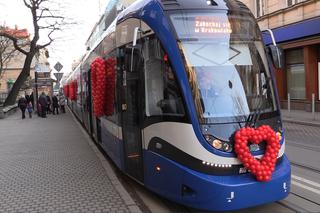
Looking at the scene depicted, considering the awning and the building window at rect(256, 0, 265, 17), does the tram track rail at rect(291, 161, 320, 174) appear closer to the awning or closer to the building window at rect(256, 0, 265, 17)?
the awning

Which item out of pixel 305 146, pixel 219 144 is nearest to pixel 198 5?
pixel 219 144

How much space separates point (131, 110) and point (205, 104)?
1713mm

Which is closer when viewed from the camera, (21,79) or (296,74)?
(296,74)

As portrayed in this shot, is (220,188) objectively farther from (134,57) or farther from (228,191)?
(134,57)

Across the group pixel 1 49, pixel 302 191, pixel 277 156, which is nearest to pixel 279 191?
pixel 277 156

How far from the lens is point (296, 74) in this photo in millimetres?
25766

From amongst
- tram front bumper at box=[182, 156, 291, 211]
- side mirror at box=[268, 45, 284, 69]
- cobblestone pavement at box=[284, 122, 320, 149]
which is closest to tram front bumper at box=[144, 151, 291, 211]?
tram front bumper at box=[182, 156, 291, 211]

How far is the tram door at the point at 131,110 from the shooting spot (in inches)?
278

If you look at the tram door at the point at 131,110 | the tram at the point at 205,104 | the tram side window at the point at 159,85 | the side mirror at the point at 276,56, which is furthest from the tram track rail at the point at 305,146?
the tram side window at the point at 159,85

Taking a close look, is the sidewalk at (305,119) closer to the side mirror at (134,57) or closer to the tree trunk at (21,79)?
the side mirror at (134,57)

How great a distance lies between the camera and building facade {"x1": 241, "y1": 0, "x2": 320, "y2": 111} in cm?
2302

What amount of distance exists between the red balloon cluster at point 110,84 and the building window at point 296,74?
57.3 ft

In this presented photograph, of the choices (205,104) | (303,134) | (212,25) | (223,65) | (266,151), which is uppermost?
(212,25)

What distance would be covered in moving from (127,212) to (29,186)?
8.56 feet
